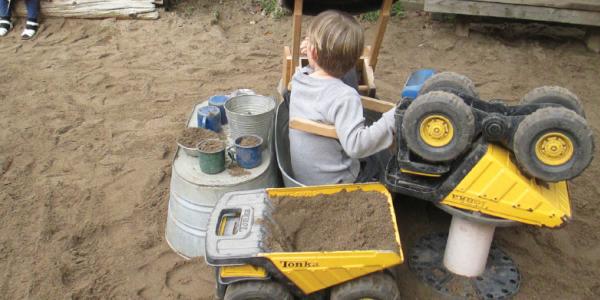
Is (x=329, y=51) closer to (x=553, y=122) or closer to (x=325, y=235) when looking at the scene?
(x=325, y=235)

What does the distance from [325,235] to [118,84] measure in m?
3.26

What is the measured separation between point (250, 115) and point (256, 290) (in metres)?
0.94

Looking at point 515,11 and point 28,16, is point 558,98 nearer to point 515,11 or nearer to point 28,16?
point 515,11

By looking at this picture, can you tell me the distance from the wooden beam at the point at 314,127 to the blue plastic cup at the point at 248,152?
1.12ft

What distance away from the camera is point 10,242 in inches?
106

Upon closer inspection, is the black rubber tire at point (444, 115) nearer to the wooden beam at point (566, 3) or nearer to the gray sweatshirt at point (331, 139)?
the gray sweatshirt at point (331, 139)

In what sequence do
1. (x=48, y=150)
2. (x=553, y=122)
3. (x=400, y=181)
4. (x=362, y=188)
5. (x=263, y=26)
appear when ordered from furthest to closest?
(x=263, y=26) < (x=48, y=150) < (x=362, y=188) < (x=400, y=181) < (x=553, y=122)

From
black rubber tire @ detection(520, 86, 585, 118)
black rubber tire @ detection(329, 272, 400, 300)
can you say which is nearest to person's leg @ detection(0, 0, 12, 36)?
black rubber tire @ detection(329, 272, 400, 300)

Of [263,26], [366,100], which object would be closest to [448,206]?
[366,100]

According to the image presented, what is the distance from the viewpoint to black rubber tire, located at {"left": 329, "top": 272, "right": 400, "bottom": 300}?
191 centimetres

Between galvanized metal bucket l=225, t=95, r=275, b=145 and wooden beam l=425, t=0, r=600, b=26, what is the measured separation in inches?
127

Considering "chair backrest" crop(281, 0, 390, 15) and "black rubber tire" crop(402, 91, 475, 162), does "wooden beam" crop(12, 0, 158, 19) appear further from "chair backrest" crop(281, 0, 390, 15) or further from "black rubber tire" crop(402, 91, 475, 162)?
"black rubber tire" crop(402, 91, 475, 162)

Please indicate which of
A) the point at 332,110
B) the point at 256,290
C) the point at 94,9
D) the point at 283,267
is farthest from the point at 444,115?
the point at 94,9

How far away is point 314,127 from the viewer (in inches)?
85.4
